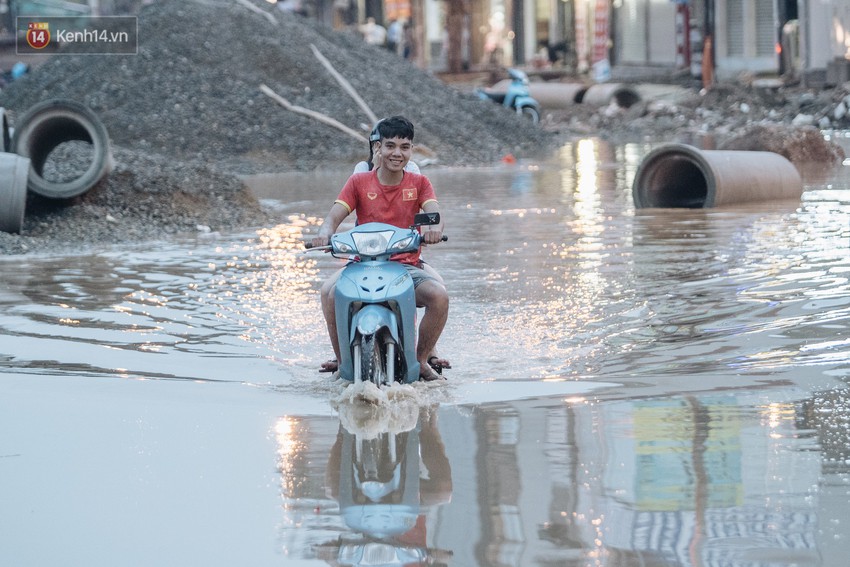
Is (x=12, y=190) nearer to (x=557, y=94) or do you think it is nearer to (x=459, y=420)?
(x=459, y=420)

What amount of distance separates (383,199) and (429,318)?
2.19ft

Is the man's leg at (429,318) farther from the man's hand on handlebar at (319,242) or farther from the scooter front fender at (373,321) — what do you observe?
the man's hand on handlebar at (319,242)

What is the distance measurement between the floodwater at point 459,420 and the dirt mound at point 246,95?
13598 mm

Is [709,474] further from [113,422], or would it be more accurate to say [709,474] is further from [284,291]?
[284,291]

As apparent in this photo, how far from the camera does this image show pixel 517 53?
51375 mm

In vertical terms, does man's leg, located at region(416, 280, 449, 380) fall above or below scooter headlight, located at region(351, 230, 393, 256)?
below

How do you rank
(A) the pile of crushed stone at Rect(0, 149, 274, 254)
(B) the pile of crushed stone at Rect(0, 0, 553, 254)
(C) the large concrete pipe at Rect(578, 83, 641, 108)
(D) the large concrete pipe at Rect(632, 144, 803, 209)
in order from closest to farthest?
(A) the pile of crushed stone at Rect(0, 149, 274, 254)
(D) the large concrete pipe at Rect(632, 144, 803, 209)
(B) the pile of crushed stone at Rect(0, 0, 553, 254)
(C) the large concrete pipe at Rect(578, 83, 641, 108)

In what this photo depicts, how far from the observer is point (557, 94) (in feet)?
133

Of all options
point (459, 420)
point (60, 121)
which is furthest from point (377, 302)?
point (60, 121)

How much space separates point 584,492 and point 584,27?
141 ft

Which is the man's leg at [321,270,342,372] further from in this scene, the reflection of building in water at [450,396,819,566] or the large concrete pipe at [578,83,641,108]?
the large concrete pipe at [578,83,641,108]

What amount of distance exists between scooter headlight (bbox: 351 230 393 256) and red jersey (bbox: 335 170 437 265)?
425 millimetres

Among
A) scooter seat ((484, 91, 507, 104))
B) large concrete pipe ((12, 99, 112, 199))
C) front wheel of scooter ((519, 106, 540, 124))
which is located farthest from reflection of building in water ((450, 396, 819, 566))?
scooter seat ((484, 91, 507, 104))

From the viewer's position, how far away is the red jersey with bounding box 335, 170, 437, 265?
700 cm
